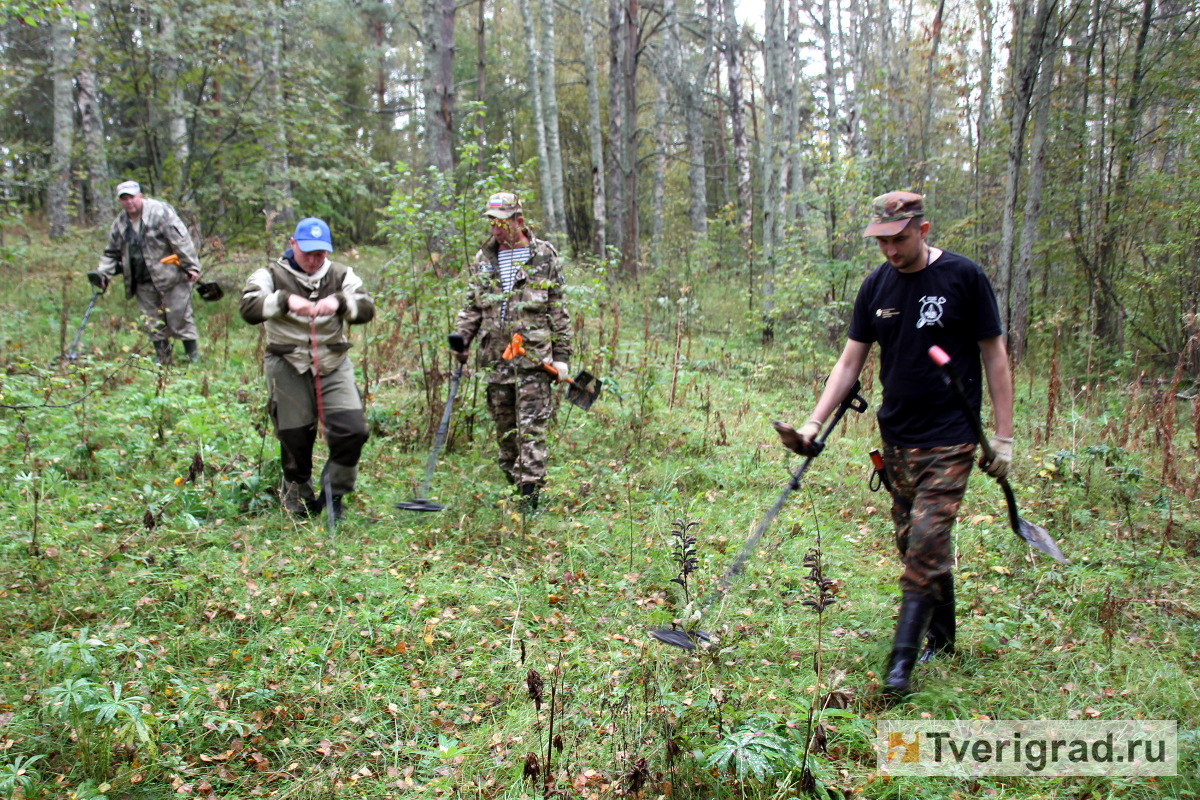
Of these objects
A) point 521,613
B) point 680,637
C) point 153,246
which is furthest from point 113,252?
point 680,637

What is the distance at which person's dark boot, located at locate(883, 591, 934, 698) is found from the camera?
314 centimetres

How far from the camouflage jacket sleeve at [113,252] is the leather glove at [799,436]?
25.9ft

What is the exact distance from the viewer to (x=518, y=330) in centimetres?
546

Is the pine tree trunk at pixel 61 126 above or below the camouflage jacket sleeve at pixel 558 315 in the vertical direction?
above

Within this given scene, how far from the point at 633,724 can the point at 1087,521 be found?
3909mm

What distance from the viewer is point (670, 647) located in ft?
11.9

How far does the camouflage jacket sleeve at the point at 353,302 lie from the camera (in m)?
4.89

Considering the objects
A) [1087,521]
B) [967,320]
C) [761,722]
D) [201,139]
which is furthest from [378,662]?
[201,139]

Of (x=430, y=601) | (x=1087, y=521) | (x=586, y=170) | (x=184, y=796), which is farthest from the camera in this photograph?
(x=586, y=170)

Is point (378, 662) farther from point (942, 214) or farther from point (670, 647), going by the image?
point (942, 214)

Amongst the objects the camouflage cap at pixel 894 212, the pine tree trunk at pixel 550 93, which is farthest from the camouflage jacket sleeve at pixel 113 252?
the pine tree trunk at pixel 550 93

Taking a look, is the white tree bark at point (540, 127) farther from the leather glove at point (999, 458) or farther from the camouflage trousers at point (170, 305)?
the leather glove at point (999, 458)

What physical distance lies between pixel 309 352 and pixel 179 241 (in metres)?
4.61

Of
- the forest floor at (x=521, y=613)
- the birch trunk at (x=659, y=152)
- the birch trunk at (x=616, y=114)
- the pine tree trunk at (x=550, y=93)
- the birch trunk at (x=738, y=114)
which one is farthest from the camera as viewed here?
the pine tree trunk at (x=550, y=93)
